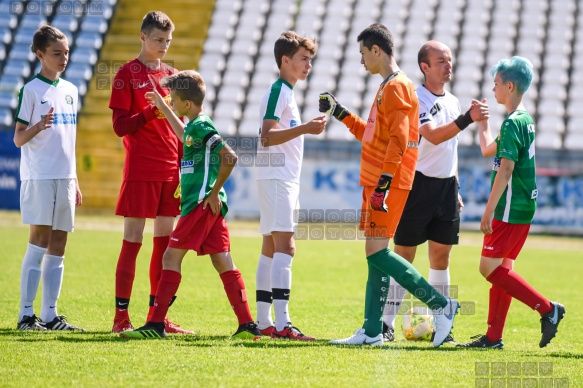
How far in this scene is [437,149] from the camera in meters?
7.07

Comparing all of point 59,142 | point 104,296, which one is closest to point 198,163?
point 59,142

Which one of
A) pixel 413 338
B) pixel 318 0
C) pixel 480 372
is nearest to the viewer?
pixel 480 372

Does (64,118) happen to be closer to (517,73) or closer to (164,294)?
(164,294)

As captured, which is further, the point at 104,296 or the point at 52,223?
the point at 104,296

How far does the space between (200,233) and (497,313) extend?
88.6 inches

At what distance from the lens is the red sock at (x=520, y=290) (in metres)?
6.28

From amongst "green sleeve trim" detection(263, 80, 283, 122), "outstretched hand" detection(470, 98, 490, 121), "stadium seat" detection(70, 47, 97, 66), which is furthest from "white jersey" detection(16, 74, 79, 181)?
"stadium seat" detection(70, 47, 97, 66)

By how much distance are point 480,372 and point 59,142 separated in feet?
12.5

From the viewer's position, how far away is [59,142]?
23.2 feet

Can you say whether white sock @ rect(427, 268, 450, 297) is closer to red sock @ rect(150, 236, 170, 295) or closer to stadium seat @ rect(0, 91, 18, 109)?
red sock @ rect(150, 236, 170, 295)

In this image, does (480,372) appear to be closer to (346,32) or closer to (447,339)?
(447,339)

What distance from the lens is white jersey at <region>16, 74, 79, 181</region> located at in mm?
7004

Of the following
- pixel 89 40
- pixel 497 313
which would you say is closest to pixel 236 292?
pixel 497 313

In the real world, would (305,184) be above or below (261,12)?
below
